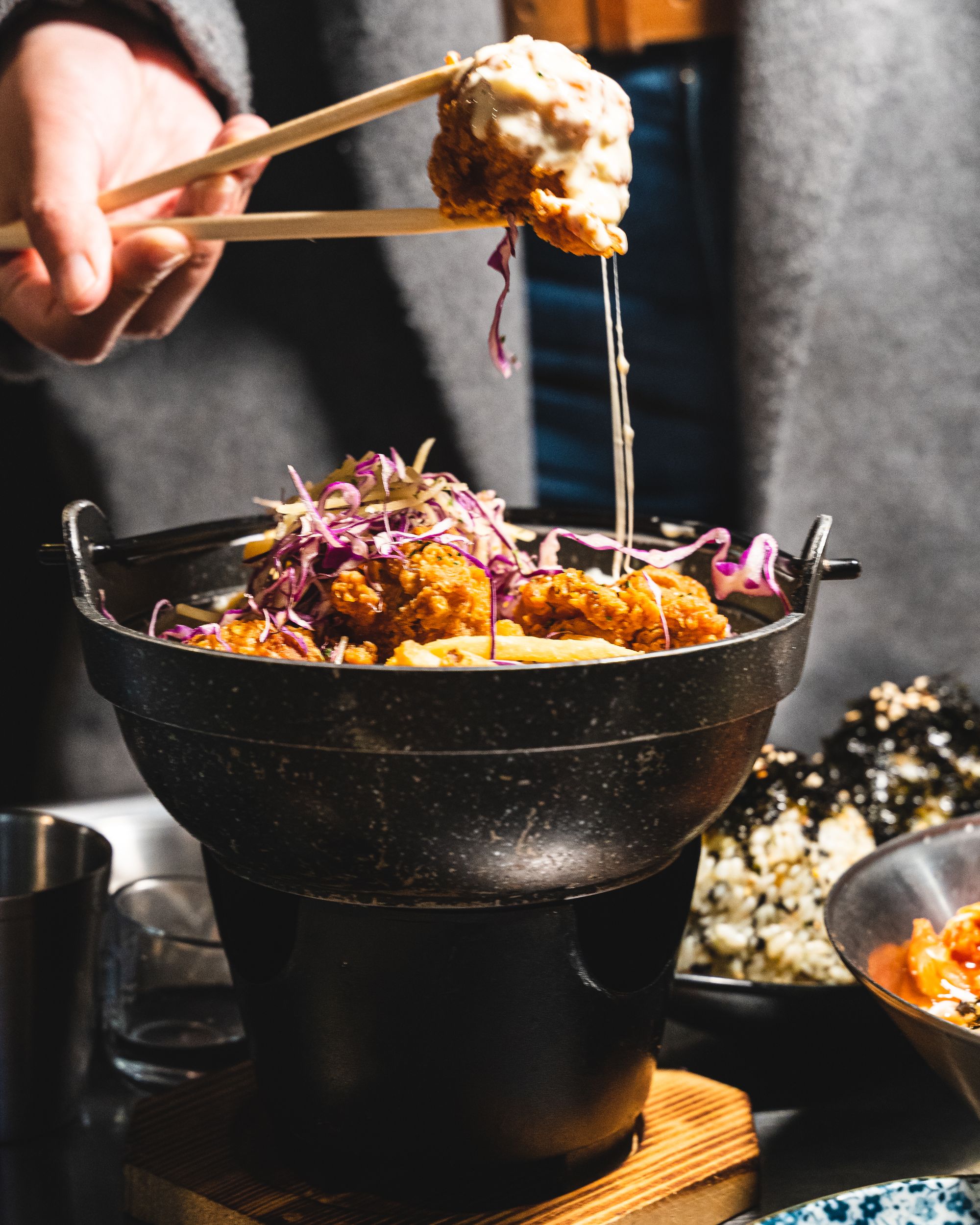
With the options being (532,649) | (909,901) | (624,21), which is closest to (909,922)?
(909,901)

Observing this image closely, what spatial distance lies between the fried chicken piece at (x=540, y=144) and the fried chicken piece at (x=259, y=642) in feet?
0.97

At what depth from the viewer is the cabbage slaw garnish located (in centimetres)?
76

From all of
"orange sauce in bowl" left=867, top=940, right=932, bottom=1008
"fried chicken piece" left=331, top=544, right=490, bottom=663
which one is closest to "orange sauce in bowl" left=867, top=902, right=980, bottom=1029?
"orange sauce in bowl" left=867, top=940, right=932, bottom=1008

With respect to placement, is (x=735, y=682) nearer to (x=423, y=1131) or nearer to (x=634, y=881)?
(x=634, y=881)

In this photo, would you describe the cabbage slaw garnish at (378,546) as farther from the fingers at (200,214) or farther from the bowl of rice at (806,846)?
the fingers at (200,214)

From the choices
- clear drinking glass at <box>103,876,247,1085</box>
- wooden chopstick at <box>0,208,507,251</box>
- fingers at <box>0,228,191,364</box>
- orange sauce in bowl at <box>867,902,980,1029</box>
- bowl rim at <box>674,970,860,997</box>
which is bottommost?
clear drinking glass at <box>103,876,247,1085</box>

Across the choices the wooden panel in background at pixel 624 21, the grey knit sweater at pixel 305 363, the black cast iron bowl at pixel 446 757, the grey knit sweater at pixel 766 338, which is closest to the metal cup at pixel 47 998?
the black cast iron bowl at pixel 446 757

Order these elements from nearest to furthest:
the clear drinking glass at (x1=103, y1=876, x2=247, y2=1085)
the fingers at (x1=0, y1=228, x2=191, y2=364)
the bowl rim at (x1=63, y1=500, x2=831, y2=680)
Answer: the bowl rim at (x1=63, y1=500, x2=831, y2=680) < the clear drinking glass at (x1=103, y1=876, x2=247, y2=1085) < the fingers at (x1=0, y1=228, x2=191, y2=364)

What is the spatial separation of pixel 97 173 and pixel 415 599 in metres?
0.58

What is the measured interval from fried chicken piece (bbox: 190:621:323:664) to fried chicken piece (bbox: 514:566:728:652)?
0.48ft

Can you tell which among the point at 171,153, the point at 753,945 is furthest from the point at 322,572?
the point at 171,153

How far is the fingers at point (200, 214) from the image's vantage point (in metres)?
1.11

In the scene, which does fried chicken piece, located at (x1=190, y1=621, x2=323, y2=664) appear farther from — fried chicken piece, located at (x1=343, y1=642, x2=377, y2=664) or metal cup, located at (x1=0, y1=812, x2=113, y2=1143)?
metal cup, located at (x1=0, y1=812, x2=113, y2=1143)

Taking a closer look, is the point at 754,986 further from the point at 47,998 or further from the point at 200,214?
the point at 200,214
